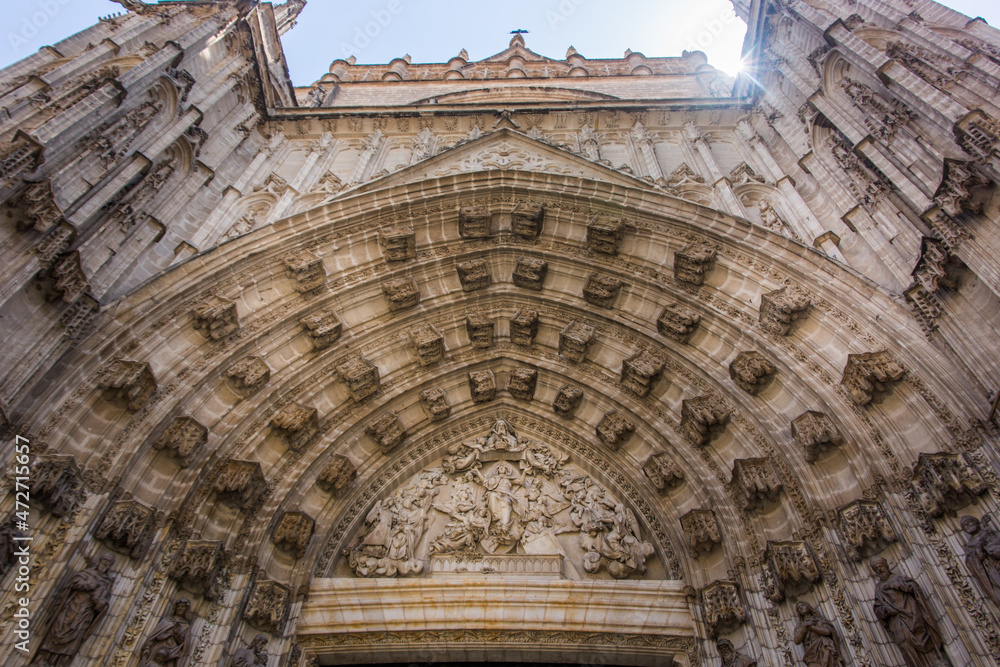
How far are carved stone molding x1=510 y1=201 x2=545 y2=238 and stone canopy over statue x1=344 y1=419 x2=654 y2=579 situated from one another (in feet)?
10.1

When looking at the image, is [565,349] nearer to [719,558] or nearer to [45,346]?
[719,558]

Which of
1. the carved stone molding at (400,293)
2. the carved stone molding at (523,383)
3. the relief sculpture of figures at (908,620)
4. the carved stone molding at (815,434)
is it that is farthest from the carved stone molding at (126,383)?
the relief sculpture of figures at (908,620)

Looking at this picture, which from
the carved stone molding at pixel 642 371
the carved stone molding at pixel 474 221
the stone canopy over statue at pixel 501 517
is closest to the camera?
the stone canopy over statue at pixel 501 517

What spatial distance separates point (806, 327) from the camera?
6.94 meters

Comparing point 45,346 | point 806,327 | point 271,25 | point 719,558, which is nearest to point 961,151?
point 806,327

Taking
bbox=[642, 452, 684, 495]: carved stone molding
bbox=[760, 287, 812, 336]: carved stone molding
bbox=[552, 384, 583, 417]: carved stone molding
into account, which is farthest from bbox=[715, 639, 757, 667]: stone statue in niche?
bbox=[552, 384, 583, 417]: carved stone molding

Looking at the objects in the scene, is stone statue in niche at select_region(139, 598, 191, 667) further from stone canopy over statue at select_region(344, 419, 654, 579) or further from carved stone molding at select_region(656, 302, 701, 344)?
carved stone molding at select_region(656, 302, 701, 344)

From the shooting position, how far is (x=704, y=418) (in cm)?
705

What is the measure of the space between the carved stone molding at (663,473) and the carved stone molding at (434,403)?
9.43 feet

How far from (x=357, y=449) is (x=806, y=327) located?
225 inches

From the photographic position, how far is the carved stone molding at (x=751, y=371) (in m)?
6.86

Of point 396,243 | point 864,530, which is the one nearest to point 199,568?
point 396,243

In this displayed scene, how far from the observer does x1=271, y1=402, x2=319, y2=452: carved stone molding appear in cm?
729

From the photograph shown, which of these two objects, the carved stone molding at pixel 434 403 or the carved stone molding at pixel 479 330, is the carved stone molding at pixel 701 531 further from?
the carved stone molding at pixel 479 330
